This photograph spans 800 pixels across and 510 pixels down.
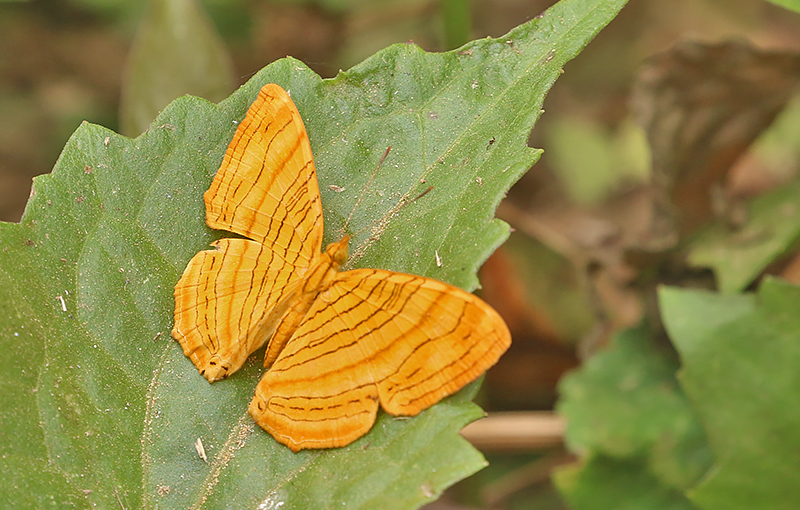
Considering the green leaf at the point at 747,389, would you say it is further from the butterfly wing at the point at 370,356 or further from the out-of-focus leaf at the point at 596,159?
the out-of-focus leaf at the point at 596,159

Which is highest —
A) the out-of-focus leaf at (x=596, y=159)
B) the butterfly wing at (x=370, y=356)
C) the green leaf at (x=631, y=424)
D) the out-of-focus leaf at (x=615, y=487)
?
the butterfly wing at (x=370, y=356)

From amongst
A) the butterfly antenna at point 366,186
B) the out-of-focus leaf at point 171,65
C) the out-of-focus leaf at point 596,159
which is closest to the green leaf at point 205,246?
the butterfly antenna at point 366,186

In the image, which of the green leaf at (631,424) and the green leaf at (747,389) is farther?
the green leaf at (631,424)

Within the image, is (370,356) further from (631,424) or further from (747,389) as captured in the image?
(631,424)

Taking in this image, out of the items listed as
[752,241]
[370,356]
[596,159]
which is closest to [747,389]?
[752,241]

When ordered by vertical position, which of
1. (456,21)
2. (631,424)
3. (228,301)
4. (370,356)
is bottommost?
(631,424)

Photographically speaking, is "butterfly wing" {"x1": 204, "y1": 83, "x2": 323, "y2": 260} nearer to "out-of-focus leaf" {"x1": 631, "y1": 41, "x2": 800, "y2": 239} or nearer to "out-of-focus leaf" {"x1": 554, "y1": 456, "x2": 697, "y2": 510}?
"out-of-focus leaf" {"x1": 554, "y1": 456, "x2": 697, "y2": 510}

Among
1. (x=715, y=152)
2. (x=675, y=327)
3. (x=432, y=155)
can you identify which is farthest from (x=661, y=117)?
(x=432, y=155)
